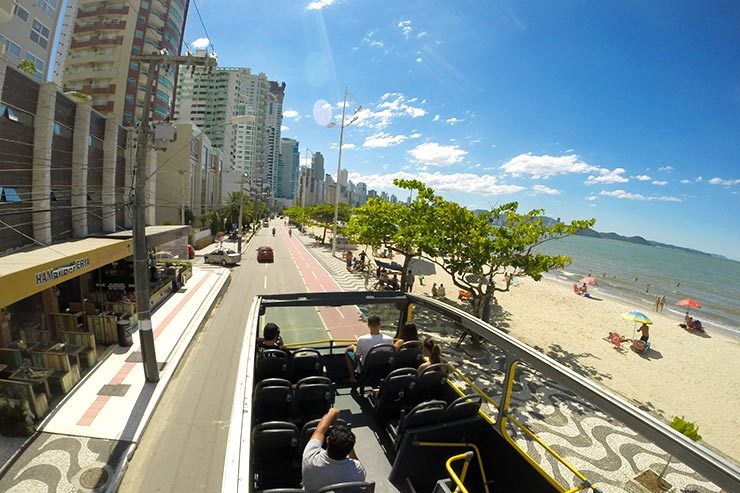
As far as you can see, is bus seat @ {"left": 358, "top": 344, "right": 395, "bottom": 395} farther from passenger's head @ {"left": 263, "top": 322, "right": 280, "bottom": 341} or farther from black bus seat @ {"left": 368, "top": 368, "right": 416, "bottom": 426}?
passenger's head @ {"left": 263, "top": 322, "right": 280, "bottom": 341}

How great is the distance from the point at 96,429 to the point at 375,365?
23.6 ft

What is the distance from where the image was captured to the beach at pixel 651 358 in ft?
42.0

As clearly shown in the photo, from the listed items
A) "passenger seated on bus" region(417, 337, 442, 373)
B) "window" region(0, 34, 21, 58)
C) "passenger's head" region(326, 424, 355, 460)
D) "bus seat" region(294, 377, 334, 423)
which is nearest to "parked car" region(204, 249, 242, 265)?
"window" region(0, 34, 21, 58)

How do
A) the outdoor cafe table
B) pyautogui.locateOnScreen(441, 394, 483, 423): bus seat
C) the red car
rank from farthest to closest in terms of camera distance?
the red car → the outdoor cafe table → pyautogui.locateOnScreen(441, 394, 483, 423): bus seat

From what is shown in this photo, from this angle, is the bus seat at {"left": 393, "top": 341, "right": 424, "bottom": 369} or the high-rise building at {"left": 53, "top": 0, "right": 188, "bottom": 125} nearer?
the bus seat at {"left": 393, "top": 341, "right": 424, "bottom": 369}

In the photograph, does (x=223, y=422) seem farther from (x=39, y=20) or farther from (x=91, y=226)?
(x=39, y=20)

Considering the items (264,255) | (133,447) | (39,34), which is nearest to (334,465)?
(133,447)

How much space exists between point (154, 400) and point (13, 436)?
106 inches

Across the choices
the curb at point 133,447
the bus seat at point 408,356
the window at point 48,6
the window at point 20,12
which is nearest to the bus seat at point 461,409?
the bus seat at point 408,356

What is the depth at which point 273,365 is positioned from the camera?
537 cm

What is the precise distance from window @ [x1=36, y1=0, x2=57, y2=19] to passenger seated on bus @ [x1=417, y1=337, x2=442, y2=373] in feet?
153

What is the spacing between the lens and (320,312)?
57.8 ft

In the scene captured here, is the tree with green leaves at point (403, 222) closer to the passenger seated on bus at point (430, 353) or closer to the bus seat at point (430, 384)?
the passenger seated on bus at point (430, 353)

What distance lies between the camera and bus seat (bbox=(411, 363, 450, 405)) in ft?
17.6
